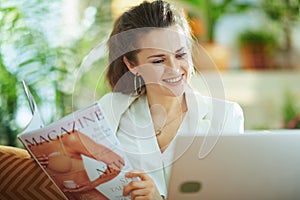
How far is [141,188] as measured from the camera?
1.40 m

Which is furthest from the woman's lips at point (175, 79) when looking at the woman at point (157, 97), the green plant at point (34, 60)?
the green plant at point (34, 60)

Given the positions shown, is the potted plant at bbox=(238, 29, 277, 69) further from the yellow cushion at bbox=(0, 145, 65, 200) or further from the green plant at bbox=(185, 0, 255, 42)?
the yellow cushion at bbox=(0, 145, 65, 200)

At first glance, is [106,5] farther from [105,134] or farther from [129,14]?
[105,134]

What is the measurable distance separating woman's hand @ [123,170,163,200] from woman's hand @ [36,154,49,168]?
0.60ft

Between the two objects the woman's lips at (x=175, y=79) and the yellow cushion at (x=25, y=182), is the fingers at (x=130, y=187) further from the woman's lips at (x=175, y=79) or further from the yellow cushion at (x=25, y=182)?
the woman's lips at (x=175, y=79)

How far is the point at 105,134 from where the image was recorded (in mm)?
1356

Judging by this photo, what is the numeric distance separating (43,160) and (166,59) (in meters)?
0.42

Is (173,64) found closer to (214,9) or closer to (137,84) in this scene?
(137,84)

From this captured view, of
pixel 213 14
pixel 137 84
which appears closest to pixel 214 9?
pixel 213 14

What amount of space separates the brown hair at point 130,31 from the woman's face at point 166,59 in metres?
0.02

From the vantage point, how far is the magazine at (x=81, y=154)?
1.33 m

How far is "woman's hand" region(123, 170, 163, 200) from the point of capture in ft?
4.56

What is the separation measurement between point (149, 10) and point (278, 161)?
1.93 ft

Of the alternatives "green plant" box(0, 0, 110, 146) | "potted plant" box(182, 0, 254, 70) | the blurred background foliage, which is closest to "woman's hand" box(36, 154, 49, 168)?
the blurred background foliage
